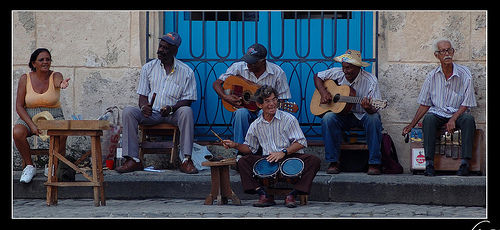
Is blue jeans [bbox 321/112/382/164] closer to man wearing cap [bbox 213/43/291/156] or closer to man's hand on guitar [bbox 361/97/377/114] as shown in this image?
man's hand on guitar [bbox 361/97/377/114]

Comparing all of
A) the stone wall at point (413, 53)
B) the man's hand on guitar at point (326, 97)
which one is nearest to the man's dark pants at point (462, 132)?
the stone wall at point (413, 53)

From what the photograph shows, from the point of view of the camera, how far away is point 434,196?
8.07 meters

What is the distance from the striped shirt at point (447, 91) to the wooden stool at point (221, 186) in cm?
224

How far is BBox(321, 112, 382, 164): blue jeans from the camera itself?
8.70m

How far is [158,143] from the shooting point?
30.2 feet

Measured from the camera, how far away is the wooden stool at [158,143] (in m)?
9.12

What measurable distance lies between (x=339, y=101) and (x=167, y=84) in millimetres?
1804

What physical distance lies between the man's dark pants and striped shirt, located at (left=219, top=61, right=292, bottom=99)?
1.44 metres

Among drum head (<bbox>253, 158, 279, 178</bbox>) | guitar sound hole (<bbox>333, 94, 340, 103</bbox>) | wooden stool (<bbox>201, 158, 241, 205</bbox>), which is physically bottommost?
wooden stool (<bbox>201, 158, 241, 205</bbox>)

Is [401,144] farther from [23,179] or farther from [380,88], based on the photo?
[23,179]

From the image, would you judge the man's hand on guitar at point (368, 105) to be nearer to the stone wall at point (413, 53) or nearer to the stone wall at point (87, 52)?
the stone wall at point (413, 53)

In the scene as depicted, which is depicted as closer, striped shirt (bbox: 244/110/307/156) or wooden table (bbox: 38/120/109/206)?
wooden table (bbox: 38/120/109/206)

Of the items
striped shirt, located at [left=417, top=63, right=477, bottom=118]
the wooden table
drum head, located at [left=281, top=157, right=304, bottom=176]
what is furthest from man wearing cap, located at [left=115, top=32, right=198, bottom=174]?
striped shirt, located at [left=417, top=63, right=477, bottom=118]

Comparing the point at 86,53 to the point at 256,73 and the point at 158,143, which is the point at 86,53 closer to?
the point at 158,143
